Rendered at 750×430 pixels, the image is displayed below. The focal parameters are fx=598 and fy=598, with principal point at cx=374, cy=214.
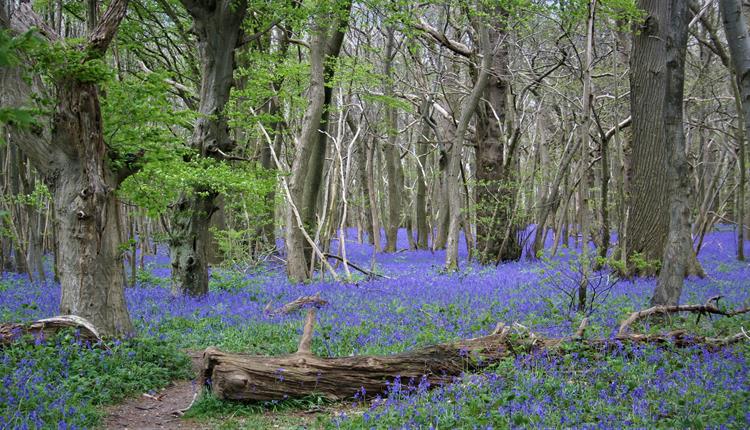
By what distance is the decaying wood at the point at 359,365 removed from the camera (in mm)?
5969

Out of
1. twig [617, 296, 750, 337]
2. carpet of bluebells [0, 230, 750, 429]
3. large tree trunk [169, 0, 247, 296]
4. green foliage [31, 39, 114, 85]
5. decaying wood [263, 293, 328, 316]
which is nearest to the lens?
carpet of bluebells [0, 230, 750, 429]

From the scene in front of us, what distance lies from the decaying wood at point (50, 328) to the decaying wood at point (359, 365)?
6.30 ft

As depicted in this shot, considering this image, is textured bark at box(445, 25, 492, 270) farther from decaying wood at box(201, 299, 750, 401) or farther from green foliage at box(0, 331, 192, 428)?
green foliage at box(0, 331, 192, 428)

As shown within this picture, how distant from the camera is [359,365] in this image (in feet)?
20.8

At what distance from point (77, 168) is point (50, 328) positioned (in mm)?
1963

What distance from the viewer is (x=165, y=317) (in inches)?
397

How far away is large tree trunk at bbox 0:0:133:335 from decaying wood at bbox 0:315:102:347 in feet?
0.87

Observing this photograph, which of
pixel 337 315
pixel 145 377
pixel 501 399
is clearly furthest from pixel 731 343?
pixel 145 377

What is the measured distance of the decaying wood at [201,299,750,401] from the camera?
19.6ft

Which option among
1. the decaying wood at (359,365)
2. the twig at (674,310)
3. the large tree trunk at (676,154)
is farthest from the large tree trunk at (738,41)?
the twig at (674,310)

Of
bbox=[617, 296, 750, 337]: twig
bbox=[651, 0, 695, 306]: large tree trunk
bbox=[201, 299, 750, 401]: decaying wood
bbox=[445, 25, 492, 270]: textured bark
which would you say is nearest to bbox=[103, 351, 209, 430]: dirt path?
bbox=[201, 299, 750, 401]: decaying wood

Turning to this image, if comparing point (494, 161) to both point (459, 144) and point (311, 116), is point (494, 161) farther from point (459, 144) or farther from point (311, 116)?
point (311, 116)

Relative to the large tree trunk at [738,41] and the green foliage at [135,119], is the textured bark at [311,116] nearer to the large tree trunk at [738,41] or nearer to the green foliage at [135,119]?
the green foliage at [135,119]

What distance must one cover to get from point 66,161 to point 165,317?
3568mm
